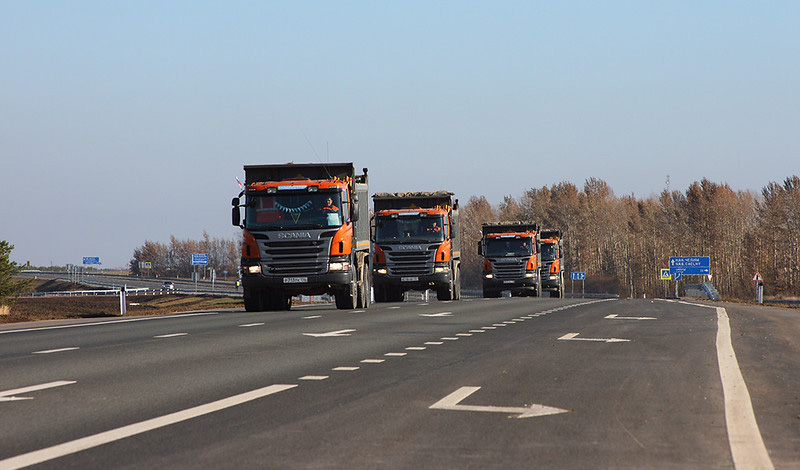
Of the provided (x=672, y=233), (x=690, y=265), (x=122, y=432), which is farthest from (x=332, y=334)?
(x=672, y=233)

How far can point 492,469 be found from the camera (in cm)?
526

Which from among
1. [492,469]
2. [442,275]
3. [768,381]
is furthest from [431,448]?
[442,275]

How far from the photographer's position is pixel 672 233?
122562mm

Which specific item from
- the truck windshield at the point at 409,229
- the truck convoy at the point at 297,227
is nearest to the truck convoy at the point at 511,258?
the truck windshield at the point at 409,229

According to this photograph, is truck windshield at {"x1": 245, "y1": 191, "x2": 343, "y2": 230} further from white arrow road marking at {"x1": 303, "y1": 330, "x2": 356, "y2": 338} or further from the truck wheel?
white arrow road marking at {"x1": 303, "y1": 330, "x2": 356, "y2": 338}

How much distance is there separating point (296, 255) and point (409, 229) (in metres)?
10.9

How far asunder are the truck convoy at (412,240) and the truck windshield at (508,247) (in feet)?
33.7

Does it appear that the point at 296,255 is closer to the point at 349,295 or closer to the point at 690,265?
the point at 349,295

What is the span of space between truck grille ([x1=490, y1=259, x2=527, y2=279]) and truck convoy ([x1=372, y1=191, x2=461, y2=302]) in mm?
10168

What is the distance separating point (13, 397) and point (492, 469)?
16.3 feet

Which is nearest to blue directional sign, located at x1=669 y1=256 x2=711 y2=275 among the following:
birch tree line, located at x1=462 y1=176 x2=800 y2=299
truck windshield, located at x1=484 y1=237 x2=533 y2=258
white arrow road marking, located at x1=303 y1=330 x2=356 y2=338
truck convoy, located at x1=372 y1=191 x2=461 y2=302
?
birch tree line, located at x1=462 y1=176 x2=800 y2=299

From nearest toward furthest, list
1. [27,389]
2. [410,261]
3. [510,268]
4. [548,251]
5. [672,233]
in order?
[27,389] → [410,261] → [510,268] → [548,251] → [672,233]

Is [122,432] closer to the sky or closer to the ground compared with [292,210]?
closer to the ground

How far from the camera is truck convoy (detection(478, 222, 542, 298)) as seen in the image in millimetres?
44906
